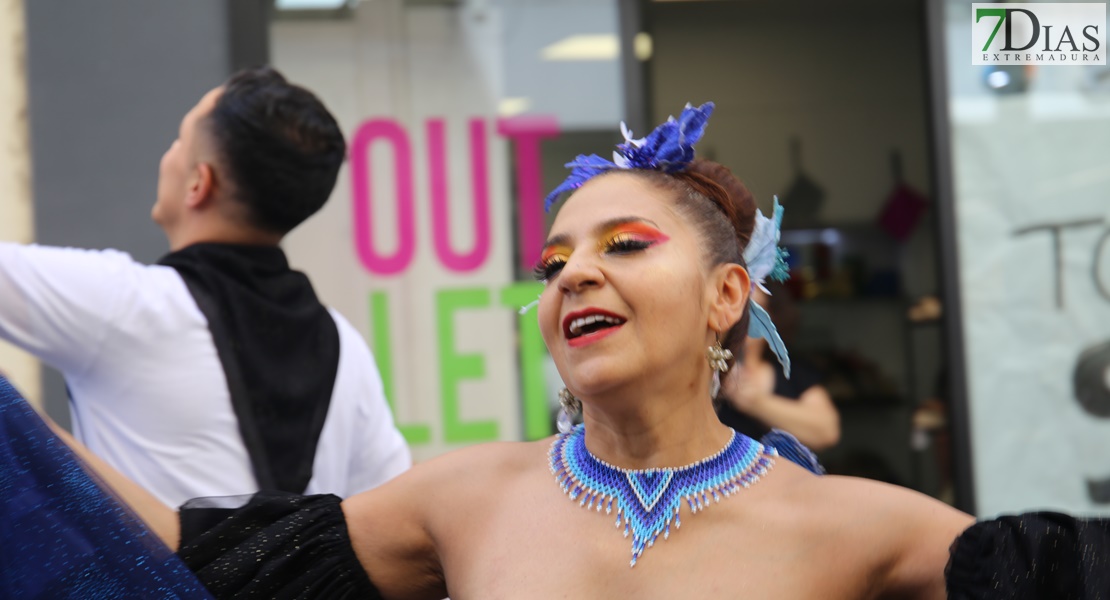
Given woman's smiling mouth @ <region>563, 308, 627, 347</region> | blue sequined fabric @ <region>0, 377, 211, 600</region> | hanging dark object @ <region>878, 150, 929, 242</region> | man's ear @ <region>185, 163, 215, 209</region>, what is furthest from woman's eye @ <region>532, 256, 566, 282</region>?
hanging dark object @ <region>878, 150, 929, 242</region>

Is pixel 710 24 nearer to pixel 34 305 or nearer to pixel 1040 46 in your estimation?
pixel 1040 46

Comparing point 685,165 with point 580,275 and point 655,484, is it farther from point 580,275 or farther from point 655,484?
point 655,484

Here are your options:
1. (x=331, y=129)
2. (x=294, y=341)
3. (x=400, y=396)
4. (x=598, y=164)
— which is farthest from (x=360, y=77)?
(x=598, y=164)

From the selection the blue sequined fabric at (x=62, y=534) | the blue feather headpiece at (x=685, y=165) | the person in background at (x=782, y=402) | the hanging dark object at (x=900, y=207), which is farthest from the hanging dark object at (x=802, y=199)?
the blue sequined fabric at (x=62, y=534)

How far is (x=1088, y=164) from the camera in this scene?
5273 millimetres

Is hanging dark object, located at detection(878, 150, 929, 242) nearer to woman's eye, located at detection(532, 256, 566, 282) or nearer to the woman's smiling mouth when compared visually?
woman's eye, located at detection(532, 256, 566, 282)

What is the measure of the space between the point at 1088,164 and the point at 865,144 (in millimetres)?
2564

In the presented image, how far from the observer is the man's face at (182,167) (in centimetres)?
296

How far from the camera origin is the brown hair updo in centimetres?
205

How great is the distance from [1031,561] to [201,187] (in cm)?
204

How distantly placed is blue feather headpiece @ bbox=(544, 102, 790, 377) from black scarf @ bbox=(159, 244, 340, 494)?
36.6 inches

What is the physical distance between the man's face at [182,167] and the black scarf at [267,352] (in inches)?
6.2

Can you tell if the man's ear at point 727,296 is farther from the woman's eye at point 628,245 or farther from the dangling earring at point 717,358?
the woman's eye at point 628,245

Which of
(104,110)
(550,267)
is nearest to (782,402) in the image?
(550,267)
